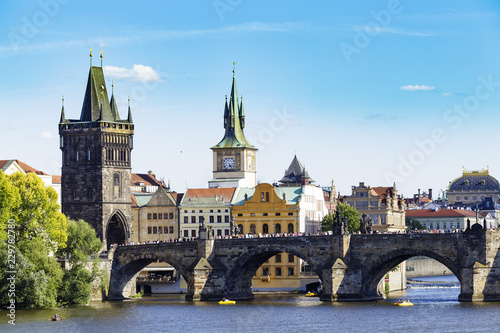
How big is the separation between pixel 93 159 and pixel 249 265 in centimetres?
3004

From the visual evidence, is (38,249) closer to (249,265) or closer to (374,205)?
(249,265)

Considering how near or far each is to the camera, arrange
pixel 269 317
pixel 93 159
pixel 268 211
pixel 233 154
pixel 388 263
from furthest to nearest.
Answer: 1. pixel 233 154
2. pixel 268 211
3. pixel 93 159
4. pixel 388 263
5. pixel 269 317

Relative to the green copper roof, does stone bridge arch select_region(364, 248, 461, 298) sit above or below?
below

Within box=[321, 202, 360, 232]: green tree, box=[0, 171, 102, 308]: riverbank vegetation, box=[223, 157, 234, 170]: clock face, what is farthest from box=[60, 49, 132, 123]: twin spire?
box=[321, 202, 360, 232]: green tree

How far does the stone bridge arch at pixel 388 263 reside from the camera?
125 meters

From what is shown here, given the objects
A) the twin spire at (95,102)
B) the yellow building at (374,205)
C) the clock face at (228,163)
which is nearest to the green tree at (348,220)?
the clock face at (228,163)

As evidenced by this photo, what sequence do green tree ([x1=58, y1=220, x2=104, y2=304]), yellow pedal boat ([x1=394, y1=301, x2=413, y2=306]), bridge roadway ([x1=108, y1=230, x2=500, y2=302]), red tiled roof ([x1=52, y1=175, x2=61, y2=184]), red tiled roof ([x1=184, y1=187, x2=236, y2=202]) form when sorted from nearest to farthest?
bridge roadway ([x1=108, y1=230, x2=500, y2=302]) < yellow pedal boat ([x1=394, y1=301, x2=413, y2=306]) < green tree ([x1=58, y1=220, x2=104, y2=304]) < red tiled roof ([x1=184, y1=187, x2=236, y2=202]) < red tiled roof ([x1=52, y1=175, x2=61, y2=184])

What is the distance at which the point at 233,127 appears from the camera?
7072 inches

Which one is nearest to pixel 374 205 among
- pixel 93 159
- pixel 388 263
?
pixel 93 159

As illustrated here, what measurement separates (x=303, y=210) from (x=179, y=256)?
30.1m

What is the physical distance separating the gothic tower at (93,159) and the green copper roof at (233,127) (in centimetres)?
2408

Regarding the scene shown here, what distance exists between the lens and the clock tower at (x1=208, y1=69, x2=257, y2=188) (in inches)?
7013

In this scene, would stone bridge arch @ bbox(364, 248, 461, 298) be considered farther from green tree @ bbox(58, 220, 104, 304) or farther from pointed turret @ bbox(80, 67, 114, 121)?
pointed turret @ bbox(80, 67, 114, 121)

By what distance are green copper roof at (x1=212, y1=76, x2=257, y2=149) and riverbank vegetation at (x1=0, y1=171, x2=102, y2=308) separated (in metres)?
49.5
